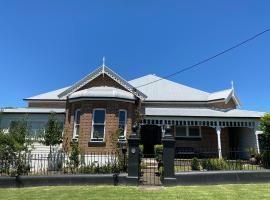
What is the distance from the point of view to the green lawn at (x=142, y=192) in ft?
34.6

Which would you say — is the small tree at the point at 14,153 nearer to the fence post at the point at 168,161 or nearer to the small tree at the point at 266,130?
the fence post at the point at 168,161

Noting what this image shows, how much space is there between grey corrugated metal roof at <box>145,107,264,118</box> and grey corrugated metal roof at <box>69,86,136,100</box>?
2900mm

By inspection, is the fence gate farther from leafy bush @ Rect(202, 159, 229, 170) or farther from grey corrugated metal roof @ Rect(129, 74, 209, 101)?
grey corrugated metal roof @ Rect(129, 74, 209, 101)

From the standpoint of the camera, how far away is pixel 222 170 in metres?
13.5

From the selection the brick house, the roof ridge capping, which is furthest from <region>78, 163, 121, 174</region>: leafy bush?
the roof ridge capping

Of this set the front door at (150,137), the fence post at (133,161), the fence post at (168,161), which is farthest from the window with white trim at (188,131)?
the fence post at (133,161)

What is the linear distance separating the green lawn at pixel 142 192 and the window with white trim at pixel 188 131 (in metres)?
12.5

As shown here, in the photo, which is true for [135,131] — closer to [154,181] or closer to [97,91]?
[154,181]

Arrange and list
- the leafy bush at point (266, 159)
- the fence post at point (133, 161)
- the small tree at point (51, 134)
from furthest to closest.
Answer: the small tree at point (51, 134) → the leafy bush at point (266, 159) → the fence post at point (133, 161)

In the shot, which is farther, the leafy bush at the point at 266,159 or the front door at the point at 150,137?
the front door at the point at 150,137

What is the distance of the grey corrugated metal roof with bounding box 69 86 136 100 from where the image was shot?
20625mm

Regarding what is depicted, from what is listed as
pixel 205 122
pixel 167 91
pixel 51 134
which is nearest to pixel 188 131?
pixel 205 122

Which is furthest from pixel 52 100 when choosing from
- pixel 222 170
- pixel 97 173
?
pixel 222 170

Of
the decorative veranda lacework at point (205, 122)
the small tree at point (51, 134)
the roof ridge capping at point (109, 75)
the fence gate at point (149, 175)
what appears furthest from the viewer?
the decorative veranda lacework at point (205, 122)
